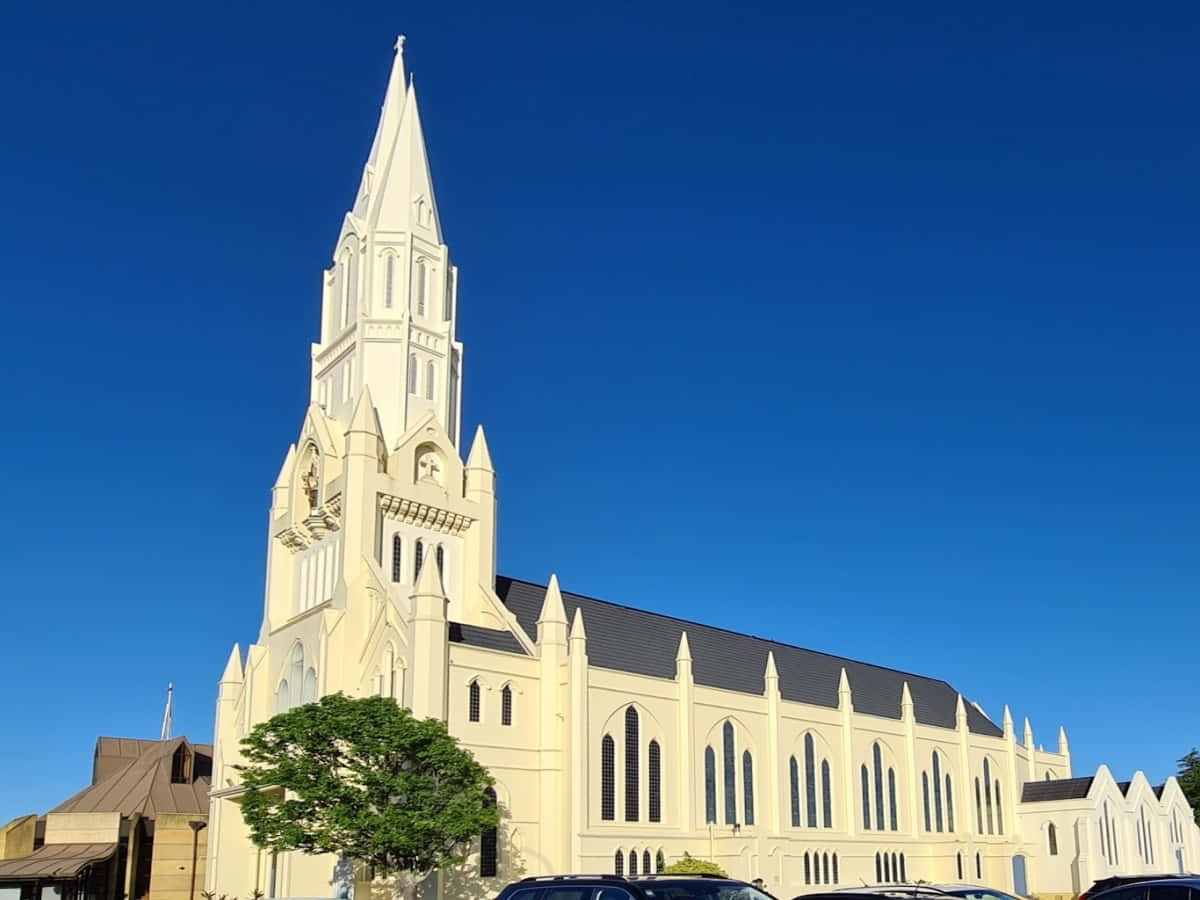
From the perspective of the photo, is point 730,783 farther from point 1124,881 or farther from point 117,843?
point 1124,881

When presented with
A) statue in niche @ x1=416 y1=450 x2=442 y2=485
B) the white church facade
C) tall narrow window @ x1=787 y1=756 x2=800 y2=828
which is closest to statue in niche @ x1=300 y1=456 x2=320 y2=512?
the white church facade

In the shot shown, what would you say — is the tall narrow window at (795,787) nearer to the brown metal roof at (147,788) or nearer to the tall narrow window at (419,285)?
the tall narrow window at (419,285)

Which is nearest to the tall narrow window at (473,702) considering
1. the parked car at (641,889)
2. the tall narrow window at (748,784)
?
the tall narrow window at (748,784)

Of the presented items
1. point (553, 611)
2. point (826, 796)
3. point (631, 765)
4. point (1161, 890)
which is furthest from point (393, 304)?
point (1161, 890)

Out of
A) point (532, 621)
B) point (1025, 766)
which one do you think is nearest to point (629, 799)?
point (532, 621)

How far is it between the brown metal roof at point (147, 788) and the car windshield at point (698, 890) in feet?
193

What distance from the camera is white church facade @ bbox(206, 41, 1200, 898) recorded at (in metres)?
52.0

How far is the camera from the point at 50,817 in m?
63.6

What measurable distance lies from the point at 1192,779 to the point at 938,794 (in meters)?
32.9

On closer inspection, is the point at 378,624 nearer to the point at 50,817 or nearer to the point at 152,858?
the point at 152,858

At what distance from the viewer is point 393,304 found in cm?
6147

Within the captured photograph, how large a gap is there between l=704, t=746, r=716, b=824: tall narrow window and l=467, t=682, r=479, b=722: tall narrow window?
49.7ft

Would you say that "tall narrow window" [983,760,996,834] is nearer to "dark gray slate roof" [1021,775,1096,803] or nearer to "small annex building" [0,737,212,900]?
"dark gray slate roof" [1021,775,1096,803]

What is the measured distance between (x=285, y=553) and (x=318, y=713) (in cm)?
1736
